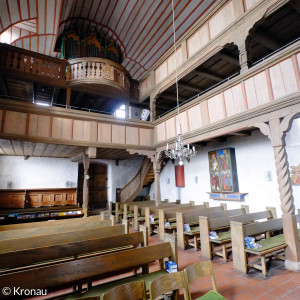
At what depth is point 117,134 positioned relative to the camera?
28.3 feet

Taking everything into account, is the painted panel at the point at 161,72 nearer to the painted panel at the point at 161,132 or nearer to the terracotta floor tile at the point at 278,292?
the painted panel at the point at 161,132

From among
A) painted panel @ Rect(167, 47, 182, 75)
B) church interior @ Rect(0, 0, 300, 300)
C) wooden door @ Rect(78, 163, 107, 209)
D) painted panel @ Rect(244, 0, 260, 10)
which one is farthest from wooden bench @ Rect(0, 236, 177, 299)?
wooden door @ Rect(78, 163, 107, 209)

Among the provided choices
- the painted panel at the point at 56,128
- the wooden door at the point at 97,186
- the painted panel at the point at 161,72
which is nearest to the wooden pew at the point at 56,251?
the painted panel at the point at 56,128

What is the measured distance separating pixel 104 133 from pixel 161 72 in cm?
394

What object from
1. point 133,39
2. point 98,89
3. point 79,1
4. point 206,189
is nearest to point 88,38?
point 79,1

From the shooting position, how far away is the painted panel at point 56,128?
7.41m

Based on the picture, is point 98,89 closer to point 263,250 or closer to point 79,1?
point 79,1

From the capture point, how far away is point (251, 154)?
25.7 ft

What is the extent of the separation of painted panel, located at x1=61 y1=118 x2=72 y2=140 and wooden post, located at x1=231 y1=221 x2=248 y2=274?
627 centimetres

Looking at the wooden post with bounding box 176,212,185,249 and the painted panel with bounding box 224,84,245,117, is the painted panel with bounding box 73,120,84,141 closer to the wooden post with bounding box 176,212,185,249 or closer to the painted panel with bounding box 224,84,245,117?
the wooden post with bounding box 176,212,185,249

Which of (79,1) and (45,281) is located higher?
(79,1)

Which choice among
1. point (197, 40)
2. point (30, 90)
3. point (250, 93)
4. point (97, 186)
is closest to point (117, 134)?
point (30, 90)

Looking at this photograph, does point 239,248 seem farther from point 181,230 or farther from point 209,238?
point 181,230

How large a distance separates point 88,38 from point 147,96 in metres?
4.50
